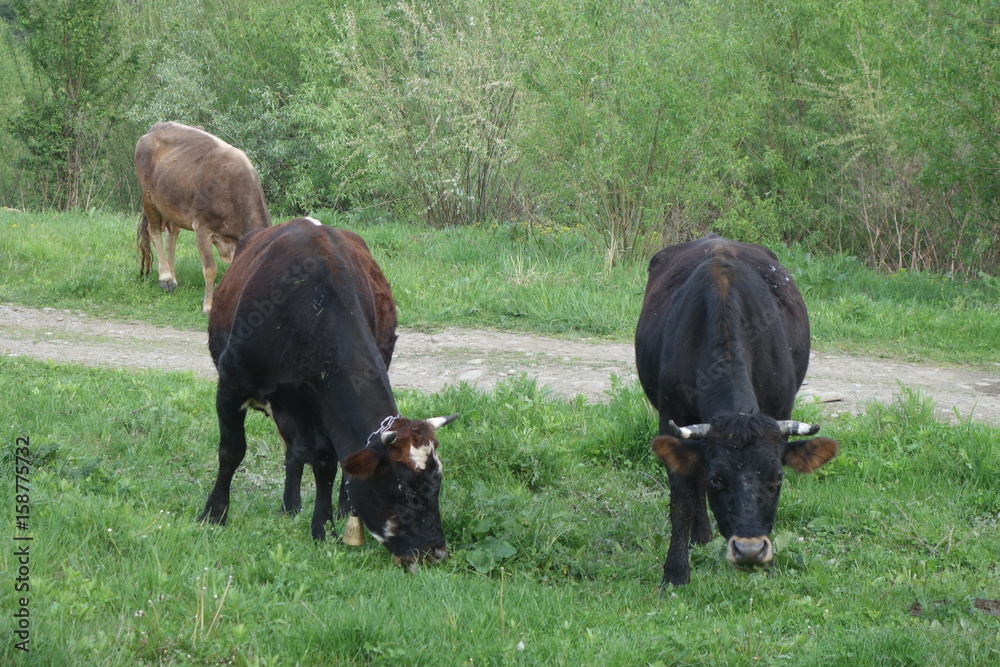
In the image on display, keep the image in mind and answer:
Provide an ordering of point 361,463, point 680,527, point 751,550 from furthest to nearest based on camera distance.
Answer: point 680,527 < point 361,463 < point 751,550

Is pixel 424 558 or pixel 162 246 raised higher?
pixel 424 558

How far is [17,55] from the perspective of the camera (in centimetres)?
2602

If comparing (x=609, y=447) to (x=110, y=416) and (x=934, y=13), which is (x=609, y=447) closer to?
(x=110, y=416)

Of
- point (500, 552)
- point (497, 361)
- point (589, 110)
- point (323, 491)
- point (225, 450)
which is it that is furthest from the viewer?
point (589, 110)

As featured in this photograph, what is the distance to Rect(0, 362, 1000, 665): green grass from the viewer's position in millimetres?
3984

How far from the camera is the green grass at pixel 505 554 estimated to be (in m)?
3.98

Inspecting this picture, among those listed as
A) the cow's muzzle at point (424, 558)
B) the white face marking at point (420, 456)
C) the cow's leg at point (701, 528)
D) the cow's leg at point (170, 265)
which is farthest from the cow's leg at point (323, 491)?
the cow's leg at point (170, 265)

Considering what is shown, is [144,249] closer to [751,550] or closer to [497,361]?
[497,361]

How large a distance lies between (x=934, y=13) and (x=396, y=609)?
39.2ft

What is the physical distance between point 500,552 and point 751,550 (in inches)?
52.5

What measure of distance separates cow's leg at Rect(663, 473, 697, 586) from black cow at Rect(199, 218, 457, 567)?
49.1 inches

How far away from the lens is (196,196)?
11.8m

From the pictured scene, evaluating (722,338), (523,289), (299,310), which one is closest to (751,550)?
(722,338)

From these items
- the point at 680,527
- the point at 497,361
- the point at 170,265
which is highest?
the point at 680,527
